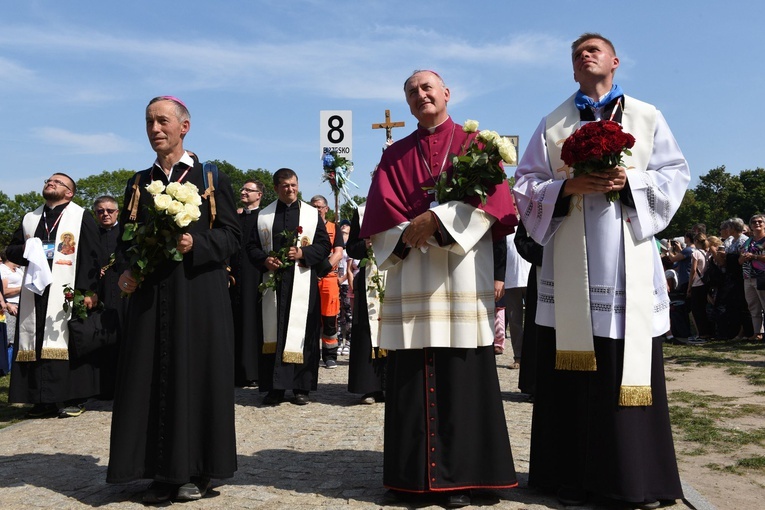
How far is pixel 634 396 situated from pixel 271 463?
8.96 ft

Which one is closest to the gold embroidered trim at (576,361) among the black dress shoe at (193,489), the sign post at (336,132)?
the black dress shoe at (193,489)

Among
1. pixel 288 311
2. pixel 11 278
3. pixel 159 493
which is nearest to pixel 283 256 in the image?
pixel 288 311

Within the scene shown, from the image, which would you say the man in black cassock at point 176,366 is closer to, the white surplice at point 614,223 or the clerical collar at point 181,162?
the clerical collar at point 181,162

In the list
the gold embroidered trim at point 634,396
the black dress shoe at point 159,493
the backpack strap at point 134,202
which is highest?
the backpack strap at point 134,202

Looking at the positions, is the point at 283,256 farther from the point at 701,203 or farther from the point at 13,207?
the point at 701,203

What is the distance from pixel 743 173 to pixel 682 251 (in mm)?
66676

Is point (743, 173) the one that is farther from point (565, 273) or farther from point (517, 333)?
point (565, 273)

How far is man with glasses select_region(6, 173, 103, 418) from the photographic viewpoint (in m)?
8.30

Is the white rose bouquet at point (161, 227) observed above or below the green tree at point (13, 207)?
below

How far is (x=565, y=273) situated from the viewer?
4668 mm

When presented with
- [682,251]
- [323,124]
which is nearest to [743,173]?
[682,251]

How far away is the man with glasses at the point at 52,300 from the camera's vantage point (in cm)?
830

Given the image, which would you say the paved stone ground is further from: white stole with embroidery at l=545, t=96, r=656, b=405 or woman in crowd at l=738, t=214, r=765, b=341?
woman in crowd at l=738, t=214, r=765, b=341

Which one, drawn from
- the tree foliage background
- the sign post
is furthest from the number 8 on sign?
the tree foliage background
